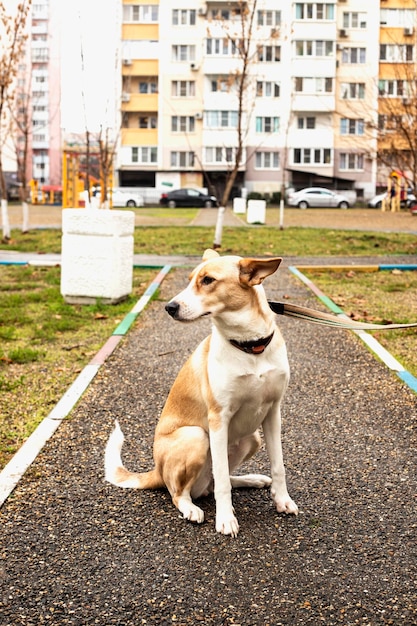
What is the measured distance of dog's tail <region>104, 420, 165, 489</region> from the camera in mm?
4461

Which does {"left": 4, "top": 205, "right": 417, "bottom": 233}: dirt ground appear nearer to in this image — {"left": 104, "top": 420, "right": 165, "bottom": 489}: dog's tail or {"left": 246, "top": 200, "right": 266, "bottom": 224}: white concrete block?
{"left": 246, "top": 200, "right": 266, "bottom": 224}: white concrete block

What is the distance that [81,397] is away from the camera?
21.1ft

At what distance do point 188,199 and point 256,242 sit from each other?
3727 centimetres

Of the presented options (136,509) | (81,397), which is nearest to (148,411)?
(81,397)

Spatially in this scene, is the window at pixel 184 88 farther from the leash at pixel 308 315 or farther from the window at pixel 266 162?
the leash at pixel 308 315

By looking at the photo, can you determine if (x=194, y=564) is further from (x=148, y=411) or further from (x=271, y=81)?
(x=271, y=81)

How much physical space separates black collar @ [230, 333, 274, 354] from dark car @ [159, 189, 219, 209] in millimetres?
54993

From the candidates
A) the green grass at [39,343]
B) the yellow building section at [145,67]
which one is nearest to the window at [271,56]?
the yellow building section at [145,67]

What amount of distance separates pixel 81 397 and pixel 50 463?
4.93 feet

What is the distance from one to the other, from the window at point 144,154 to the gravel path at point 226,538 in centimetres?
6423

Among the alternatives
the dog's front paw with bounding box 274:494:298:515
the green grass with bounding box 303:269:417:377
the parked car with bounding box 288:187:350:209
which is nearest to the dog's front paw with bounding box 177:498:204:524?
the dog's front paw with bounding box 274:494:298:515

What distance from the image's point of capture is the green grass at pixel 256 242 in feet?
64.7

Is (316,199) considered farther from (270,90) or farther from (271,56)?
(271,56)

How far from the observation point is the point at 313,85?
66.6 meters
